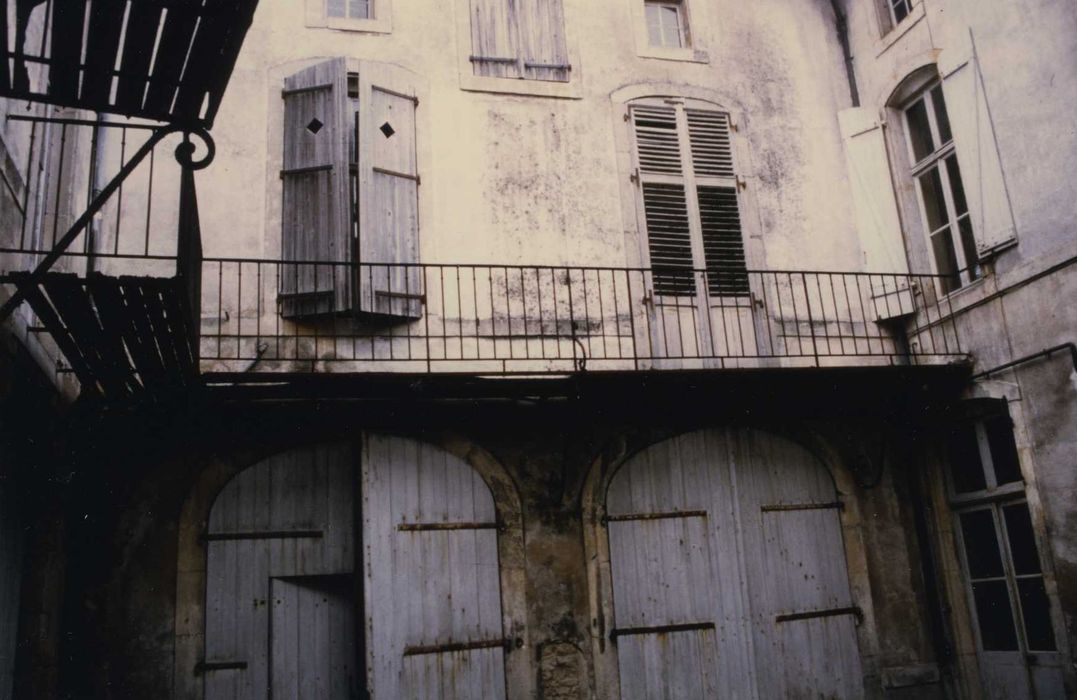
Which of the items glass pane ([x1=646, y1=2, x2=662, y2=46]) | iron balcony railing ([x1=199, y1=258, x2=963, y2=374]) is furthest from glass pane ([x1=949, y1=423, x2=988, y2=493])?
glass pane ([x1=646, y1=2, x2=662, y2=46])

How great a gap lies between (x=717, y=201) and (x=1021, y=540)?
4.02 metres

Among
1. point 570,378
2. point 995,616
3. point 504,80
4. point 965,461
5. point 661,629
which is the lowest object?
point 995,616

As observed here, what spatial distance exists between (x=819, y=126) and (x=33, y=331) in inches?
296

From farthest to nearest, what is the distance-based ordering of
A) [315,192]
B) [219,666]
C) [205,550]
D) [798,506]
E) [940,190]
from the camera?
[940,190] < [798,506] < [315,192] < [205,550] < [219,666]

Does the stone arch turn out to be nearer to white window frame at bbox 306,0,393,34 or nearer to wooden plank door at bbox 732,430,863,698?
wooden plank door at bbox 732,430,863,698

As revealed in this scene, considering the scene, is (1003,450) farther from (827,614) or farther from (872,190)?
(872,190)

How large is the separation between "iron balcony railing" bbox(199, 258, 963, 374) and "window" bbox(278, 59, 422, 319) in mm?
26

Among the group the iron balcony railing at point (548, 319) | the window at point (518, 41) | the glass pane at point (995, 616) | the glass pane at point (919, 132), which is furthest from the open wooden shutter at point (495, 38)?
the glass pane at point (995, 616)

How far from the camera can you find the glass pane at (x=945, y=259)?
8.92 m

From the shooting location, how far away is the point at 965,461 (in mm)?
8766

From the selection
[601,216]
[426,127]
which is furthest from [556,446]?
[426,127]

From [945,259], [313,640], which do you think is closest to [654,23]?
[945,259]

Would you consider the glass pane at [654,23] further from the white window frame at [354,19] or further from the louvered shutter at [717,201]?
the white window frame at [354,19]

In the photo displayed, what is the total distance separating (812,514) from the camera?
8.70 m
